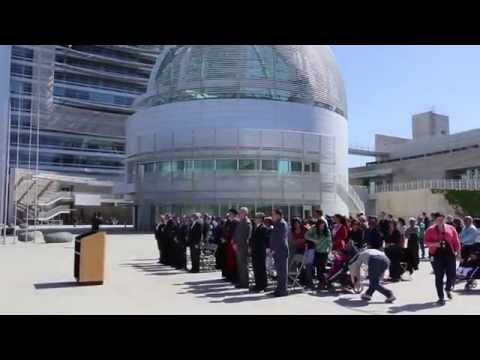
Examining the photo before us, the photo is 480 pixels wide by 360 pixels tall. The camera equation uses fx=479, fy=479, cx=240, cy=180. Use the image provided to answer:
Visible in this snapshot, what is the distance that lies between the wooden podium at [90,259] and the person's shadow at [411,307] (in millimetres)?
6321

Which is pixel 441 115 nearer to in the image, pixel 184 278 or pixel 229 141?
pixel 229 141

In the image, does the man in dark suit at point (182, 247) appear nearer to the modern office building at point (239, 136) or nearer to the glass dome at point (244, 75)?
the modern office building at point (239, 136)

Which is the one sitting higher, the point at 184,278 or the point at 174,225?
the point at 174,225

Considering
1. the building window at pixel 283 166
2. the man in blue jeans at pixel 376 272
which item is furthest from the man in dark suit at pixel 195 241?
the building window at pixel 283 166

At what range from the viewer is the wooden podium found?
35.3ft

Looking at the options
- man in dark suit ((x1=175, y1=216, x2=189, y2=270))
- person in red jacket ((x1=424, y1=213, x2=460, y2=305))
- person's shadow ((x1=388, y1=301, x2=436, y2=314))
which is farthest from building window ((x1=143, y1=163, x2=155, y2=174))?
person's shadow ((x1=388, y1=301, x2=436, y2=314))

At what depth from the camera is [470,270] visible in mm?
10672

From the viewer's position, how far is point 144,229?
40031 mm

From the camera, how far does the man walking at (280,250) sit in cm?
959

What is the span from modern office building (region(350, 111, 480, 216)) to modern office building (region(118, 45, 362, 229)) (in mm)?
8348

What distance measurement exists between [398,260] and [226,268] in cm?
434
